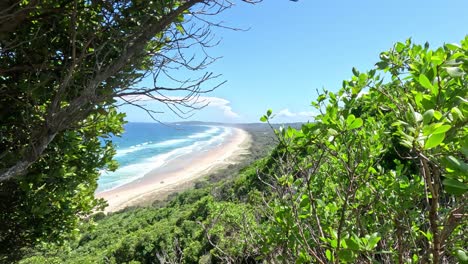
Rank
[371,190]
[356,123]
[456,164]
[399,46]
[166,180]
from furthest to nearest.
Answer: [166,180] < [371,190] < [399,46] < [356,123] < [456,164]

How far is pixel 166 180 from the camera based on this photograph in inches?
1916

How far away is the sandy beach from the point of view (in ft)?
129

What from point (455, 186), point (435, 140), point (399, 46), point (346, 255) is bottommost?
point (346, 255)

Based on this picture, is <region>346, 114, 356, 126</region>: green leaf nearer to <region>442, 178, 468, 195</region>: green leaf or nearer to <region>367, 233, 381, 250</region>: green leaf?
<region>367, 233, 381, 250</region>: green leaf

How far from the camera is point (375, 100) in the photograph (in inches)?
90.8

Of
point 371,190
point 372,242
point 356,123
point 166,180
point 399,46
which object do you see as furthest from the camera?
point 166,180

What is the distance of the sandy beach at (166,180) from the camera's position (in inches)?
1553

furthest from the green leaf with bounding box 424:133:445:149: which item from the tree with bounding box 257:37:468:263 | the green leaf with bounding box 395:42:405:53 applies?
the green leaf with bounding box 395:42:405:53

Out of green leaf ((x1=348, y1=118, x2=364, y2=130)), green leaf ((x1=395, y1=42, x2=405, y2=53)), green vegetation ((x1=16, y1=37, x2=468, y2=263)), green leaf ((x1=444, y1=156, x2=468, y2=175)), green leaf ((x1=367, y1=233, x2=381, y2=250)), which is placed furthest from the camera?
green leaf ((x1=395, y1=42, x2=405, y2=53))

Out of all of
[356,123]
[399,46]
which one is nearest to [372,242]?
[356,123]

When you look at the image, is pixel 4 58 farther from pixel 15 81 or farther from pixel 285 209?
pixel 285 209

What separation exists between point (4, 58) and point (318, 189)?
12.0 feet

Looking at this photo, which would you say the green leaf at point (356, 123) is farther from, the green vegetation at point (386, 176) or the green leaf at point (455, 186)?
the green leaf at point (455, 186)

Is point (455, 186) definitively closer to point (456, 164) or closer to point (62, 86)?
point (456, 164)
